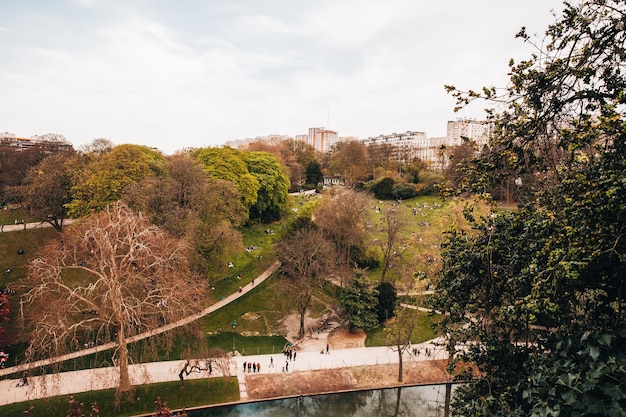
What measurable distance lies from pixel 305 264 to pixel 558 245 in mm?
22613

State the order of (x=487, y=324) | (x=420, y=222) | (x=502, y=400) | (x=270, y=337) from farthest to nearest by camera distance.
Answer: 1. (x=420, y=222)
2. (x=270, y=337)
3. (x=487, y=324)
4. (x=502, y=400)

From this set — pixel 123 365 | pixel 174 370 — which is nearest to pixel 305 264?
pixel 174 370

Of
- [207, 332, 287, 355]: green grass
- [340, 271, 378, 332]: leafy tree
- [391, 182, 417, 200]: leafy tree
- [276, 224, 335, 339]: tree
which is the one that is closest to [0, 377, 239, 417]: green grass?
[207, 332, 287, 355]: green grass

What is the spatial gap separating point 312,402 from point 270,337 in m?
7.08

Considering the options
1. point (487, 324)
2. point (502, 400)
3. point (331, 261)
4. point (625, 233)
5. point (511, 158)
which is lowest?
point (331, 261)

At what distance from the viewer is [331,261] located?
2891 cm

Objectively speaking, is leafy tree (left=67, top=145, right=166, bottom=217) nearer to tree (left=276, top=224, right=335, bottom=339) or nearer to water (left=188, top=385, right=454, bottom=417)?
tree (left=276, top=224, right=335, bottom=339)

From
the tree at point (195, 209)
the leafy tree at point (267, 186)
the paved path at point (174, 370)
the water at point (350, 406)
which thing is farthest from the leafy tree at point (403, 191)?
the water at point (350, 406)

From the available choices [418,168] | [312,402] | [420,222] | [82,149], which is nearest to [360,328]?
[312,402]

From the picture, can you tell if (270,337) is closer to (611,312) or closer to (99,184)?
(99,184)

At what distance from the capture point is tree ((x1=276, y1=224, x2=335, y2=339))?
87.6 feet

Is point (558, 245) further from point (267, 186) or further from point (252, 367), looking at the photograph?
point (267, 186)

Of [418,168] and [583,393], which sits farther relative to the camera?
[418,168]

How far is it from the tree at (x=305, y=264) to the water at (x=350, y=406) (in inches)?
256
